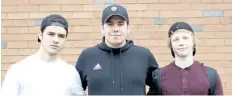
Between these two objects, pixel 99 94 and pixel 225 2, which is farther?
pixel 225 2

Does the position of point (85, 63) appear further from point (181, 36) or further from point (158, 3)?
point (158, 3)

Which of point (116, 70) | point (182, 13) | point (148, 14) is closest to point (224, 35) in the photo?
point (182, 13)

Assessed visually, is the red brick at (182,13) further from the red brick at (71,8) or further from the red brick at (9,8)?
the red brick at (9,8)

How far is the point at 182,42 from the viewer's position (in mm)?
3656

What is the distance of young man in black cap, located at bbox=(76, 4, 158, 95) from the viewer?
3.66m

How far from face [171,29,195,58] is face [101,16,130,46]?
392mm

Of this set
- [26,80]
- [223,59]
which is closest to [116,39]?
[26,80]

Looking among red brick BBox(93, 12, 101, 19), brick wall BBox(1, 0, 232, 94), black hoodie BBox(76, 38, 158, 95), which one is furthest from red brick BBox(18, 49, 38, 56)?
black hoodie BBox(76, 38, 158, 95)

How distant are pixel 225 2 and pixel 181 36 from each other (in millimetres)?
1511

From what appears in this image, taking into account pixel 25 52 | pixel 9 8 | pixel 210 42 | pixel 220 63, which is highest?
pixel 9 8

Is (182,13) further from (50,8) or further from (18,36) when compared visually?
(18,36)

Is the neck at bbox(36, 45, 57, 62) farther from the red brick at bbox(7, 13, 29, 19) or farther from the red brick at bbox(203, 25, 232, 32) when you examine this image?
the red brick at bbox(203, 25, 232, 32)

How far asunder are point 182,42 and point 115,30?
0.53m

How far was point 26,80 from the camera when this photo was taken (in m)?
3.47
